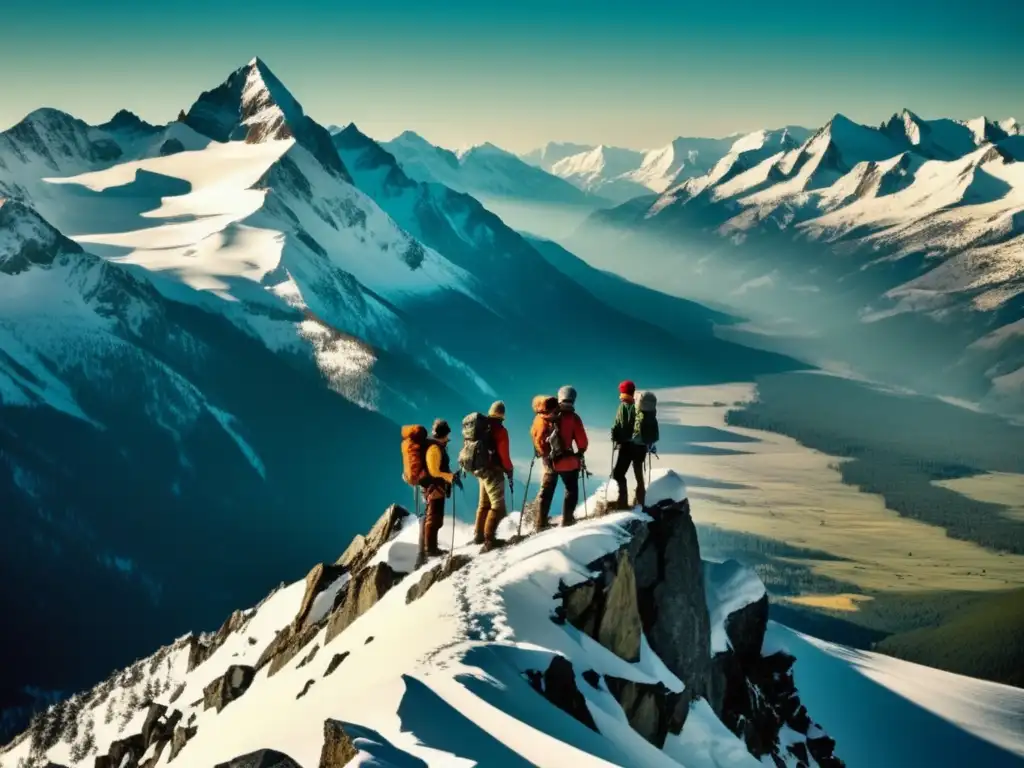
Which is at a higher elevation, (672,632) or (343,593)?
(672,632)

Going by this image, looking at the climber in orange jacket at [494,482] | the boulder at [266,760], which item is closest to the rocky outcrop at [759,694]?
the climber in orange jacket at [494,482]

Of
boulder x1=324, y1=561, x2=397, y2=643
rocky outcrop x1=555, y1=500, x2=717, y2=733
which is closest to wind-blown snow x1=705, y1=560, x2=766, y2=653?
rocky outcrop x1=555, y1=500, x2=717, y2=733

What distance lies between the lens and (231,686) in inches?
2293

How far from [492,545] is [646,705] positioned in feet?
31.1

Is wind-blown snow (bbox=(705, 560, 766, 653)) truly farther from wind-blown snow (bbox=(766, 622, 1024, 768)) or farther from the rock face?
wind-blown snow (bbox=(766, 622, 1024, 768))

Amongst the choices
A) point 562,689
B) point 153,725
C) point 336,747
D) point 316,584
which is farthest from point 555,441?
point 153,725

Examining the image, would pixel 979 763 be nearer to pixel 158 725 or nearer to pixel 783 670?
pixel 783 670

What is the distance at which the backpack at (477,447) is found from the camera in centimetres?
4309

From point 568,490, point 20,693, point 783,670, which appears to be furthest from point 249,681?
point 20,693

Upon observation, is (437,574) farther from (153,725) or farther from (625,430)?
(153,725)

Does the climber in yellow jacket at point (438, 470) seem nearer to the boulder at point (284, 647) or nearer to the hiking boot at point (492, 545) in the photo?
the hiking boot at point (492, 545)

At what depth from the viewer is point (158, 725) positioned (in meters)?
63.7

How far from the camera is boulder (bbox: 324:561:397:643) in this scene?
52.1m

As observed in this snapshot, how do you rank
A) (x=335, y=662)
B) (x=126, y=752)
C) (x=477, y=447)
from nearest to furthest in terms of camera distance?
(x=335, y=662) < (x=477, y=447) < (x=126, y=752)
